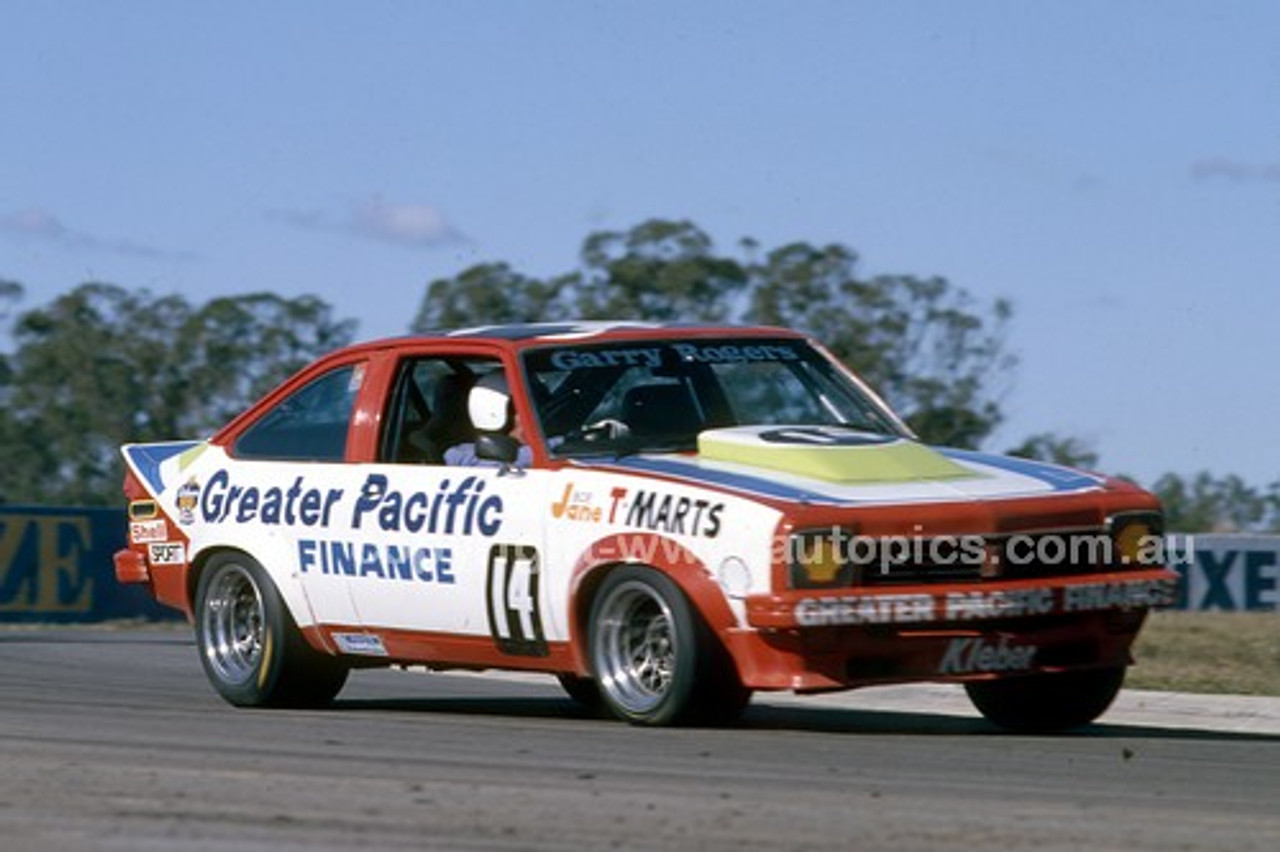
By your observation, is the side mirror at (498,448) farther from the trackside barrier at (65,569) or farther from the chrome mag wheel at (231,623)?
the trackside barrier at (65,569)

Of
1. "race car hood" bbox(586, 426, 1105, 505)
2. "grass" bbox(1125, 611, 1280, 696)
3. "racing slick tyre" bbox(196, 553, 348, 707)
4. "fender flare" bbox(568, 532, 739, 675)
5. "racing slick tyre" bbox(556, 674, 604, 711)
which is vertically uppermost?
"race car hood" bbox(586, 426, 1105, 505)

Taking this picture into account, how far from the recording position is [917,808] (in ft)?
24.1

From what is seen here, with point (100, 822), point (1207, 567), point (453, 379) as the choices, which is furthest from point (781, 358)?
point (1207, 567)

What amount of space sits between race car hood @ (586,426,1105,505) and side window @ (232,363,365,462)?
165 cm

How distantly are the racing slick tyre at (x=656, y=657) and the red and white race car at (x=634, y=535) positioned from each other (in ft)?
0.03

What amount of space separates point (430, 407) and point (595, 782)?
3509mm

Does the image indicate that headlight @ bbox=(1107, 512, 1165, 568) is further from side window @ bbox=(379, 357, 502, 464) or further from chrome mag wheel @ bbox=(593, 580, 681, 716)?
side window @ bbox=(379, 357, 502, 464)

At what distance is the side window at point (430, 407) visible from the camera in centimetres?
1108

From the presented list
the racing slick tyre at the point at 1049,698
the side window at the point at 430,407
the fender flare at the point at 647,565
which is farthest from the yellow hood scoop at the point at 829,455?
the side window at the point at 430,407

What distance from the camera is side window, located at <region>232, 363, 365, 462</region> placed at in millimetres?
11266

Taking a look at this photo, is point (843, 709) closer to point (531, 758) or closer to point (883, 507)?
point (883, 507)

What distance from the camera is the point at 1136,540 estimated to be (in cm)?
984

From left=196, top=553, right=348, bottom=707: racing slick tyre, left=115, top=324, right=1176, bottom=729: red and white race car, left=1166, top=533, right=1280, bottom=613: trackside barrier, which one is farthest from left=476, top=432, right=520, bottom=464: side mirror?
left=1166, top=533, right=1280, bottom=613: trackside barrier

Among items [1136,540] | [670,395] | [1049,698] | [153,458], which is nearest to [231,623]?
[153,458]
